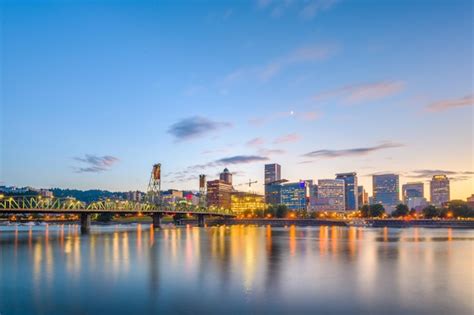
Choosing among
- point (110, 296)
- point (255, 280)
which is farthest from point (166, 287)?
point (255, 280)

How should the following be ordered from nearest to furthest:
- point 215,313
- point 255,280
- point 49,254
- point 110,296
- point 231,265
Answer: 1. point 215,313
2. point 110,296
3. point 255,280
4. point 231,265
5. point 49,254

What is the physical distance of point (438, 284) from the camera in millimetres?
32875

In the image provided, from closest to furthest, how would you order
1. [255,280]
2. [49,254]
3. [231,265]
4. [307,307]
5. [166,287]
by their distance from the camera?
[307,307]
[166,287]
[255,280]
[231,265]
[49,254]

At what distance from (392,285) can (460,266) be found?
1719 cm

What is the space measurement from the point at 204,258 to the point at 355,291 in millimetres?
24351

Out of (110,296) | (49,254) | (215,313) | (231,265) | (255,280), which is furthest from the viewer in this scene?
(49,254)

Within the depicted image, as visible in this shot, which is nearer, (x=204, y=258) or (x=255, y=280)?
(x=255, y=280)

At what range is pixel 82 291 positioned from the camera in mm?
29328

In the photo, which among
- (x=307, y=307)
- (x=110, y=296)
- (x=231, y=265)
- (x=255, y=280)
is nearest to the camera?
(x=307, y=307)

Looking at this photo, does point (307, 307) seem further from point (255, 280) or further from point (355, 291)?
point (255, 280)

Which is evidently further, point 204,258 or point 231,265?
point 204,258

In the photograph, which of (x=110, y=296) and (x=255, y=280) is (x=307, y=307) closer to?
(x=255, y=280)

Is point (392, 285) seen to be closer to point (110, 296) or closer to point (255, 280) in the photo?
point (255, 280)

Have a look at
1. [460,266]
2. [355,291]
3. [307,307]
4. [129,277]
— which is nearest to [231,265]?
[129,277]
